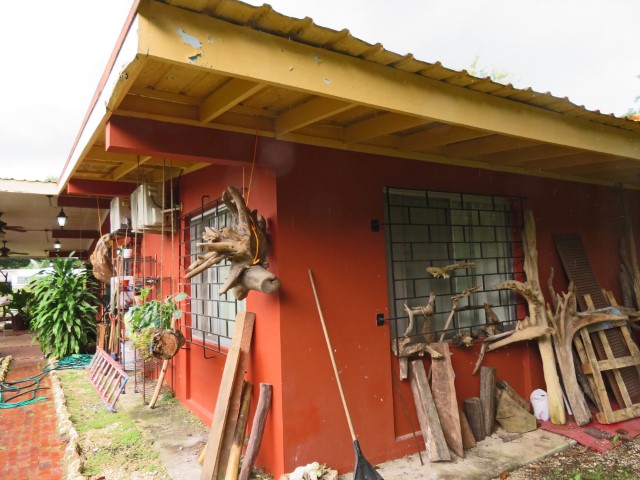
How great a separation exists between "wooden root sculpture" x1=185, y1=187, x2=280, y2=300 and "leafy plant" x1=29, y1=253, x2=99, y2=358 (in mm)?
6236

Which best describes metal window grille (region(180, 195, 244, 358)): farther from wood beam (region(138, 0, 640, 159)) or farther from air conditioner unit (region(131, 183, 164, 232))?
wood beam (region(138, 0, 640, 159))

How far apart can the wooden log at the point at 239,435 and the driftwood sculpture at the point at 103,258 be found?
451cm

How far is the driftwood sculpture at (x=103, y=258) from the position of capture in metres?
6.87

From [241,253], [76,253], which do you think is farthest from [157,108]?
[76,253]

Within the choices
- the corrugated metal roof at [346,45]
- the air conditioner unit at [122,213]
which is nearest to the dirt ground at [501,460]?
the corrugated metal roof at [346,45]

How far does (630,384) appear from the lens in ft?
15.0

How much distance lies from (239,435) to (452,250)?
2.63 metres

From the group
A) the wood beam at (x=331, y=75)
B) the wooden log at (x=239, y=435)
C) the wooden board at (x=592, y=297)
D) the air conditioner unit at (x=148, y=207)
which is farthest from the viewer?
the air conditioner unit at (x=148, y=207)

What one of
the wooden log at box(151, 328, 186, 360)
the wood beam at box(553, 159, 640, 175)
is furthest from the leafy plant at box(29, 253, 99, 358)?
the wood beam at box(553, 159, 640, 175)

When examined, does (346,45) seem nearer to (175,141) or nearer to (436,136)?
(175,141)

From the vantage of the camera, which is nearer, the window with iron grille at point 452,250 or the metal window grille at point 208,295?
the window with iron grille at point 452,250

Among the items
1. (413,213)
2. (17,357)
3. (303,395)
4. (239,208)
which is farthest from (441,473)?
(17,357)

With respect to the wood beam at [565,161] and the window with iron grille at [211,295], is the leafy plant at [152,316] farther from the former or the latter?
the wood beam at [565,161]

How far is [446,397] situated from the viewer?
370 cm
